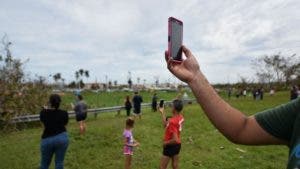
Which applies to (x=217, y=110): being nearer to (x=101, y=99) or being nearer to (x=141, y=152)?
(x=141, y=152)

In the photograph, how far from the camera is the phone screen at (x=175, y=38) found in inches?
104

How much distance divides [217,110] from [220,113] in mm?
25

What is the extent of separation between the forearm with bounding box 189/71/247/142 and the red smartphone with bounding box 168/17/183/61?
0.22m

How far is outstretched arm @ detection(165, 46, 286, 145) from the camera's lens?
8.00ft

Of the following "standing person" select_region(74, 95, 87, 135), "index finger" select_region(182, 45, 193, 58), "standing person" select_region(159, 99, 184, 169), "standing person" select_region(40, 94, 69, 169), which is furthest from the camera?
"standing person" select_region(74, 95, 87, 135)

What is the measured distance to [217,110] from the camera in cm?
243

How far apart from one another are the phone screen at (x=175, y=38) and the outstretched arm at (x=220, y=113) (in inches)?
4.6

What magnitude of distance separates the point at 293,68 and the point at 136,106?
2495 inches

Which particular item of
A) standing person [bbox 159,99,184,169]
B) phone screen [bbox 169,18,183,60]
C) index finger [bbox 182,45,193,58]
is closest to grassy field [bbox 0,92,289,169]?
standing person [bbox 159,99,184,169]

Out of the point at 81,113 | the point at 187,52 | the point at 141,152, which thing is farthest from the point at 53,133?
the point at 81,113

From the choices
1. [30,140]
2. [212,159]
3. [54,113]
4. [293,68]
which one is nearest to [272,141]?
[54,113]

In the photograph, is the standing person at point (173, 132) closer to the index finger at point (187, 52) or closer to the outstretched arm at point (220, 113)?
the index finger at point (187, 52)

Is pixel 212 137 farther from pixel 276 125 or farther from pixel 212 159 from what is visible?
pixel 276 125

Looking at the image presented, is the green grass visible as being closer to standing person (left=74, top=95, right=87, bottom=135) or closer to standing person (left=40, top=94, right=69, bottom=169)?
standing person (left=74, top=95, right=87, bottom=135)
